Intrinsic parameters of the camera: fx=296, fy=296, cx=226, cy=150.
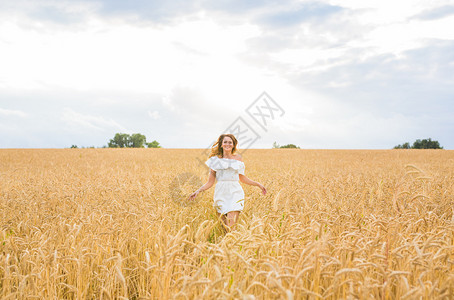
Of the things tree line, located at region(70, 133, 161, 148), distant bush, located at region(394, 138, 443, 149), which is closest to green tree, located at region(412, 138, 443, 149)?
distant bush, located at region(394, 138, 443, 149)

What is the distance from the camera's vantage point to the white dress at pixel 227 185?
15.7 ft

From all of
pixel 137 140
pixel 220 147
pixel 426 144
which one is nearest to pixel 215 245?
pixel 220 147

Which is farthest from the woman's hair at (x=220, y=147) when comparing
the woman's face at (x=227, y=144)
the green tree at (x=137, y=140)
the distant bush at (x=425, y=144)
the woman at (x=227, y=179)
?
the green tree at (x=137, y=140)

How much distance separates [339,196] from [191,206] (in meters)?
2.87

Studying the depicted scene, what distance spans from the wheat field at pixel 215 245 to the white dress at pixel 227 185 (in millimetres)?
345

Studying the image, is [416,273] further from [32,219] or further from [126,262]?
[32,219]

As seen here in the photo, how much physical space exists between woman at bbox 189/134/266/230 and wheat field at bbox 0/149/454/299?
0.30 metres

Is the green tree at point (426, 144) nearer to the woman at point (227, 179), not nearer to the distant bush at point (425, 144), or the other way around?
the distant bush at point (425, 144)

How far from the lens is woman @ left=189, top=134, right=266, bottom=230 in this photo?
15.6ft

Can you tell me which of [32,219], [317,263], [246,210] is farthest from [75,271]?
[246,210]

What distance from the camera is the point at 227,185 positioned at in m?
4.93

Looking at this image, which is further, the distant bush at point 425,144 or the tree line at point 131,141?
the tree line at point 131,141

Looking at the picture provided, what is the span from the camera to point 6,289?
2.68 meters

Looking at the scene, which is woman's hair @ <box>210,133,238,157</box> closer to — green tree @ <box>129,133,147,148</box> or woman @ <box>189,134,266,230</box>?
woman @ <box>189,134,266,230</box>
